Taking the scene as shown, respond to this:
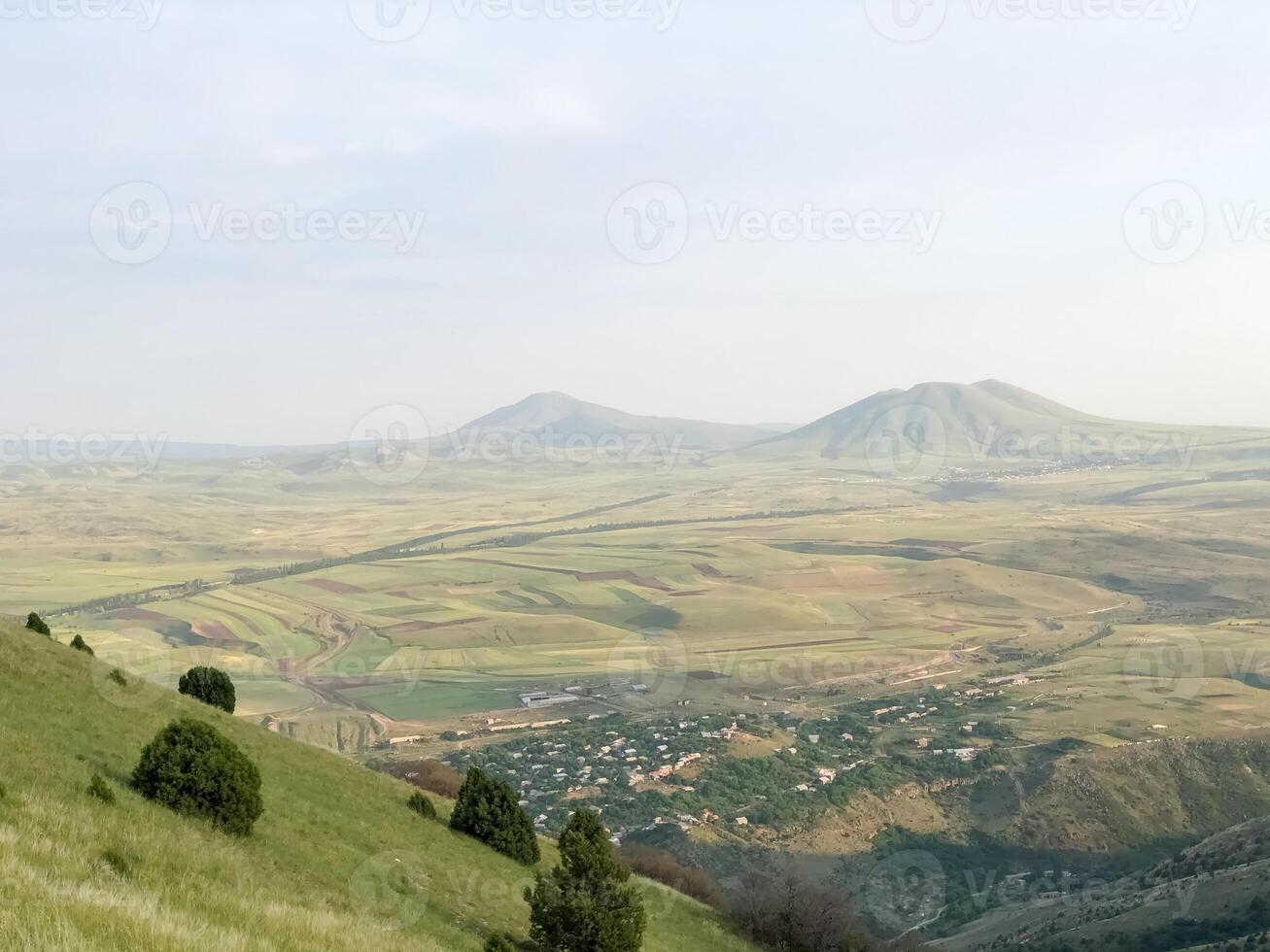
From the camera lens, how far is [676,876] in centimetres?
3769

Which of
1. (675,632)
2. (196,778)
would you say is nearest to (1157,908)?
(196,778)

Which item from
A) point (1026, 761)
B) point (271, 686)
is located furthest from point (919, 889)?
point (271, 686)

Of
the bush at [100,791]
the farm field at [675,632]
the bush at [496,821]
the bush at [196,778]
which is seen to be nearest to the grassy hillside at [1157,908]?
the bush at [496,821]

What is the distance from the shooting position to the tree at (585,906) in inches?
694

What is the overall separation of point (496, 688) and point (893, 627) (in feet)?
248

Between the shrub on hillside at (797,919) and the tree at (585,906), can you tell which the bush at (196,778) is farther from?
the shrub on hillside at (797,919)

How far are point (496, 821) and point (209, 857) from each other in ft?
50.5

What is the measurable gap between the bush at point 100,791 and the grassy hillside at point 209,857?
178 millimetres

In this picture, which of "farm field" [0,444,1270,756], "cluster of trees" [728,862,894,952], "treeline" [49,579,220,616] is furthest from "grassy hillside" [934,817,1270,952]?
"treeline" [49,579,220,616]

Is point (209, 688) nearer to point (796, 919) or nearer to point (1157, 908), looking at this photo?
point (796, 919)

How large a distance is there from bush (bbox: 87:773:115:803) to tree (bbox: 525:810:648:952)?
8679 millimetres

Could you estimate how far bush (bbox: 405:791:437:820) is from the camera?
2728cm

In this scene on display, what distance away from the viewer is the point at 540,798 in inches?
2813

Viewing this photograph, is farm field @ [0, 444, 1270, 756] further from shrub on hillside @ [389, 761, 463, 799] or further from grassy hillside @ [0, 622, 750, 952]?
grassy hillside @ [0, 622, 750, 952]
